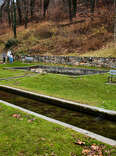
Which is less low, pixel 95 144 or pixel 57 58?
pixel 57 58

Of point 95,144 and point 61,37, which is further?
point 61,37

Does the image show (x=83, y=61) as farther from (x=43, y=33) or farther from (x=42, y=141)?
(x=42, y=141)

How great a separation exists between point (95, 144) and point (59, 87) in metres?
6.59

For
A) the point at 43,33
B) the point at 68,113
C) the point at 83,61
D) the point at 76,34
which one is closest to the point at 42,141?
the point at 68,113

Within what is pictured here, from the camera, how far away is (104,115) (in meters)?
6.51

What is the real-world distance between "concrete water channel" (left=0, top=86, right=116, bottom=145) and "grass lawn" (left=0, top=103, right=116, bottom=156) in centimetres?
115

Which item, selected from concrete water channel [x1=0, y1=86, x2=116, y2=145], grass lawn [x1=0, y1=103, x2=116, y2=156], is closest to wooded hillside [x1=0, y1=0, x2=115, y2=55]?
concrete water channel [x1=0, y1=86, x2=116, y2=145]

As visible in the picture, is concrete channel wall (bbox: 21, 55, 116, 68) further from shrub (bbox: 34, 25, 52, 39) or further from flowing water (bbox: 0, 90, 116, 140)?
flowing water (bbox: 0, 90, 116, 140)

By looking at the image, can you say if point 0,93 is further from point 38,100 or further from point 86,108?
point 86,108

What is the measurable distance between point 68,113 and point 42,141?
2823 mm

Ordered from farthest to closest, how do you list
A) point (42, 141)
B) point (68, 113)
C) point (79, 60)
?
point (79, 60) < point (68, 113) < point (42, 141)

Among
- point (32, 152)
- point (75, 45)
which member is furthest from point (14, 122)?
point (75, 45)

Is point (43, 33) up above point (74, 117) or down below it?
above

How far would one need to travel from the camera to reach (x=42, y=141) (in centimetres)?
441
